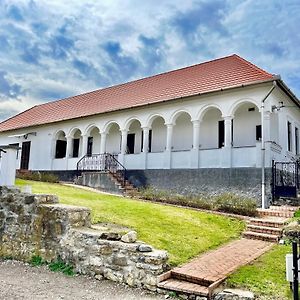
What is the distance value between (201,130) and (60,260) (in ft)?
46.0

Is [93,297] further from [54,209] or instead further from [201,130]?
[201,130]

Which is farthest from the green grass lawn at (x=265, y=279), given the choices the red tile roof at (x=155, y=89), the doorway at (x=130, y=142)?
the doorway at (x=130, y=142)

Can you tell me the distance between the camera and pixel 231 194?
15.6 meters

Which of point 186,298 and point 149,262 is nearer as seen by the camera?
point 186,298

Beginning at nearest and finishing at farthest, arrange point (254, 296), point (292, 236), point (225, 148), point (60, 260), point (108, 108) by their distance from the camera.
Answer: point (254, 296), point (60, 260), point (292, 236), point (225, 148), point (108, 108)

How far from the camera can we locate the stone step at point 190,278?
632 centimetres

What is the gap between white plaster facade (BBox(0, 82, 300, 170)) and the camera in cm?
1689

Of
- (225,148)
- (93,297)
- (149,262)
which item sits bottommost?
(93,297)

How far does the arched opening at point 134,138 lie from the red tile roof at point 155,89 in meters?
1.87

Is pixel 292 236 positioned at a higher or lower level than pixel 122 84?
lower

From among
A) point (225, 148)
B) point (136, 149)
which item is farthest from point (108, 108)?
point (225, 148)

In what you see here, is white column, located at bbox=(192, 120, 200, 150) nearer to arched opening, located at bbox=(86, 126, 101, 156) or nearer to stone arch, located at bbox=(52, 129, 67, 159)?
arched opening, located at bbox=(86, 126, 101, 156)

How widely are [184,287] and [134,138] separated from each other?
1835 centimetres

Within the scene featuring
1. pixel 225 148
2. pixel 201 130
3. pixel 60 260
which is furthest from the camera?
pixel 201 130
